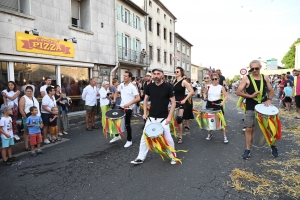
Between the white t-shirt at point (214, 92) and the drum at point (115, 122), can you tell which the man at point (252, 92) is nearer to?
the white t-shirt at point (214, 92)

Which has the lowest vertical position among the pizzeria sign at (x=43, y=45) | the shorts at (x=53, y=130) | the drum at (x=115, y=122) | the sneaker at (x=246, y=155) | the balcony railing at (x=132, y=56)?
the sneaker at (x=246, y=155)

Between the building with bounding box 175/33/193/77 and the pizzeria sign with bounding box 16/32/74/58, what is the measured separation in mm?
24438

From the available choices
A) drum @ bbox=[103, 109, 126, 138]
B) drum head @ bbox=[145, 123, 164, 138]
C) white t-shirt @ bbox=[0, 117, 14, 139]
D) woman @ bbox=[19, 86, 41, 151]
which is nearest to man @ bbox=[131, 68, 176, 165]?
drum head @ bbox=[145, 123, 164, 138]

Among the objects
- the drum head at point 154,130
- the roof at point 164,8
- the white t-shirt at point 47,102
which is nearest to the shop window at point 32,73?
the white t-shirt at point 47,102

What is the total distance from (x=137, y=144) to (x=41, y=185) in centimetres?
271

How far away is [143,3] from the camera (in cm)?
2353

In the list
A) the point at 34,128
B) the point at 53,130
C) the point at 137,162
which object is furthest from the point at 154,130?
the point at 53,130

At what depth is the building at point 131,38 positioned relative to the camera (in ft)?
57.3

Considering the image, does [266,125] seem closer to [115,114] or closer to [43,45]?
[115,114]

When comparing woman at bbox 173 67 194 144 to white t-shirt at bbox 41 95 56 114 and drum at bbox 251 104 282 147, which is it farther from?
white t-shirt at bbox 41 95 56 114

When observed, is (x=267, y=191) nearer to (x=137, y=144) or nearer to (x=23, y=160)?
(x=137, y=144)

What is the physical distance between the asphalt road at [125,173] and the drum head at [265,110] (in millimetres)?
1011

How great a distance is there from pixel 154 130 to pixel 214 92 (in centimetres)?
276

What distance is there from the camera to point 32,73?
31.0 feet
